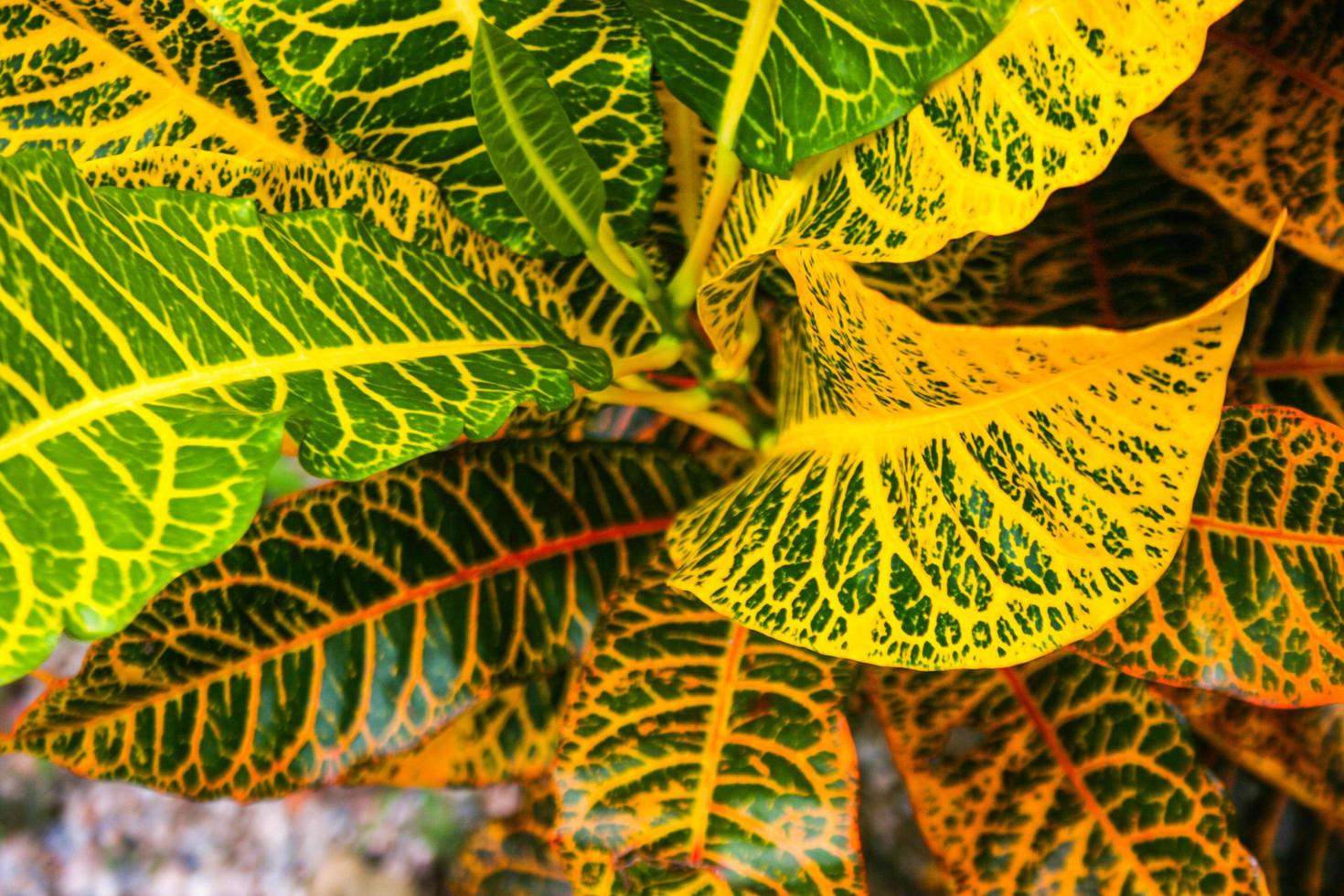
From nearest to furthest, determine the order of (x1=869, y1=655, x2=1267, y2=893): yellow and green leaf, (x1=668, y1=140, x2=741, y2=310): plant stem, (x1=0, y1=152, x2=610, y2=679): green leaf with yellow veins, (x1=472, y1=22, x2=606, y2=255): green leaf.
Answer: (x1=0, y1=152, x2=610, y2=679): green leaf with yellow veins, (x1=472, y1=22, x2=606, y2=255): green leaf, (x1=668, y1=140, x2=741, y2=310): plant stem, (x1=869, y1=655, x2=1267, y2=893): yellow and green leaf

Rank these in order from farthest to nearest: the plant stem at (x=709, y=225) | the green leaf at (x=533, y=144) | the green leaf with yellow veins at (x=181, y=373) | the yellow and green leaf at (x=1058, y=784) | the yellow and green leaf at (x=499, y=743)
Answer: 1. the yellow and green leaf at (x=499, y=743)
2. the yellow and green leaf at (x=1058, y=784)
3. the plant stem at (x=709, y=225)
4. the green leaf at (x=533, y=144)
5. the green leaf with yellow veins at (x=181, y=373)

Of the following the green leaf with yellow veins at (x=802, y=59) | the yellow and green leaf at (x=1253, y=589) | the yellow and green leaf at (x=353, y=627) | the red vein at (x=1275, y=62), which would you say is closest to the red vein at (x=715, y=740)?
the yellow and green leaf at (x=353, y=627)

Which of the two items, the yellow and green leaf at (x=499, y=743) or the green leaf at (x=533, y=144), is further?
the yellow and green leaf at (x=499, y=743)

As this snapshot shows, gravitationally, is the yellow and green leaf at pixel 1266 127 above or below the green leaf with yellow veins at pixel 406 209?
above

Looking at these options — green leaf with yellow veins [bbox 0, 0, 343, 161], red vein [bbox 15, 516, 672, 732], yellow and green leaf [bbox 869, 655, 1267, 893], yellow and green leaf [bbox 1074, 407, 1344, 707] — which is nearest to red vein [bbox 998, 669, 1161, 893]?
yellow and green leaf [bbox 869, 655, 1267, 893]

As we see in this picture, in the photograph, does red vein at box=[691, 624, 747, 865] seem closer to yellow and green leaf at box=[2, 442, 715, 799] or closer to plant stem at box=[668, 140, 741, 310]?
yellow and green leaf at box=[2, 442, 715, 799]

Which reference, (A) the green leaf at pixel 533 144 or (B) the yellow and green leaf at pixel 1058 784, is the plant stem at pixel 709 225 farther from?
(B) the yellow and green leaf at pixel 1058 784

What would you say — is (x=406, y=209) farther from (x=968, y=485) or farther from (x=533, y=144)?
(x=968, y=485)

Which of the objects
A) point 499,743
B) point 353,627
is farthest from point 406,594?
point 499,743
